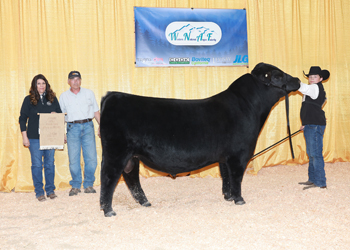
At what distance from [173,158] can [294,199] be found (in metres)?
1.59

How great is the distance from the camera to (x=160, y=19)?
198 inches

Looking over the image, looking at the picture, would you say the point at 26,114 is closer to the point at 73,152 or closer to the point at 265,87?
the point at 73,152

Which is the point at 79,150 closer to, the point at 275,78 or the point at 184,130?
the point at 184,130

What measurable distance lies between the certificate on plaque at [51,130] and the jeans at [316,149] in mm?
3177

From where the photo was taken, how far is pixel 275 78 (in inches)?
137

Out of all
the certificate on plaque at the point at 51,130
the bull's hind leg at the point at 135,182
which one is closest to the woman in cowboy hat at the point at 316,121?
the bull's hind leg at the point at 135,182

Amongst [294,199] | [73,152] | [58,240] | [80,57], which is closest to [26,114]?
[73,152]

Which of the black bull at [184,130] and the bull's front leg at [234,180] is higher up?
the black bull at [184,130]

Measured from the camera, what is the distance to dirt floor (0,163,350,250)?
253cm

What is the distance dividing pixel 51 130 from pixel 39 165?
541 millimetres

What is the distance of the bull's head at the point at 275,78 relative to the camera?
11.5 ft

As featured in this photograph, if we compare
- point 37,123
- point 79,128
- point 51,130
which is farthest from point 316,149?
point 37,123

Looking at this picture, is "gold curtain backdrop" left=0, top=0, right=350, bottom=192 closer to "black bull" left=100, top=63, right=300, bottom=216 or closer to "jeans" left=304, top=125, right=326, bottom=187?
"jeans" left=304, top=125, right=326, bottom=187

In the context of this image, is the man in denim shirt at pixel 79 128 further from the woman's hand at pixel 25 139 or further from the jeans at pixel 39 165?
the woman's hand at pixel 25 139
